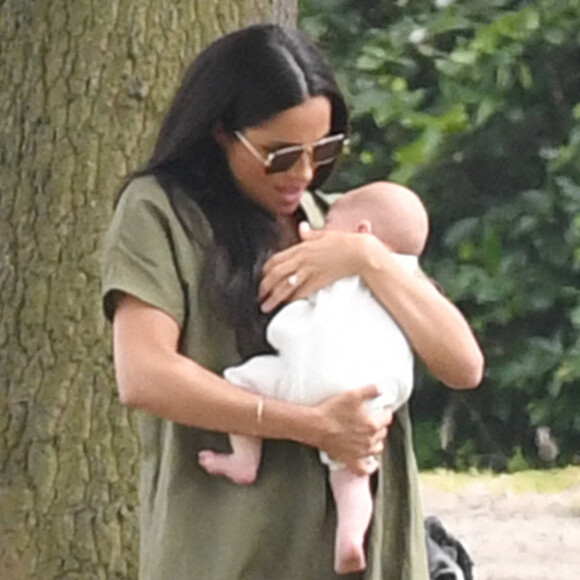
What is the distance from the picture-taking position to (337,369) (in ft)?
7.86

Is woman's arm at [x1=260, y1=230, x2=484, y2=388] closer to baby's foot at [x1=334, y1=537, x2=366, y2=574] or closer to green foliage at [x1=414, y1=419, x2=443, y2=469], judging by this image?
baby's foot at [x1=334, y1=537, x2=366, y2=574]

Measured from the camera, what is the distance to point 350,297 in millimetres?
2451

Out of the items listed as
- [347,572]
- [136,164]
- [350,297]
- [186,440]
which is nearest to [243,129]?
[350,297]

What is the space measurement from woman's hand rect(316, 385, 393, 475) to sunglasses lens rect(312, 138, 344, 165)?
0.35 metres

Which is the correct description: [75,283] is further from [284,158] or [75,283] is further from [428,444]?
[428,444]

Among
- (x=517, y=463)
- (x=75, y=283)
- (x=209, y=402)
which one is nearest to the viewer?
(x=209, y=402)

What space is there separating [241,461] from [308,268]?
0.29 meters

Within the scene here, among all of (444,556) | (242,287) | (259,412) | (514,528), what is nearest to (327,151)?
(242,287)

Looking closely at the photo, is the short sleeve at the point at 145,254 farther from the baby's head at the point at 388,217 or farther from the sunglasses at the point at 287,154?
the baby's head at the point at 388,217

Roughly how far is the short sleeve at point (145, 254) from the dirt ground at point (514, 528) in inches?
122

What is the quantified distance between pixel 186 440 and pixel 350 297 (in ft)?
1.03

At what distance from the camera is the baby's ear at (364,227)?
2.51 metres

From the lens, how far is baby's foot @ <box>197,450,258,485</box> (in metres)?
2.42

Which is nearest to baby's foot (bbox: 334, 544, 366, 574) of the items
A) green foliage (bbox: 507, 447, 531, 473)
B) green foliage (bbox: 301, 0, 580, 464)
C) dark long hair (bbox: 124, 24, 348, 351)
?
dark long hair (bbox: 124, 24, 348, 351)
